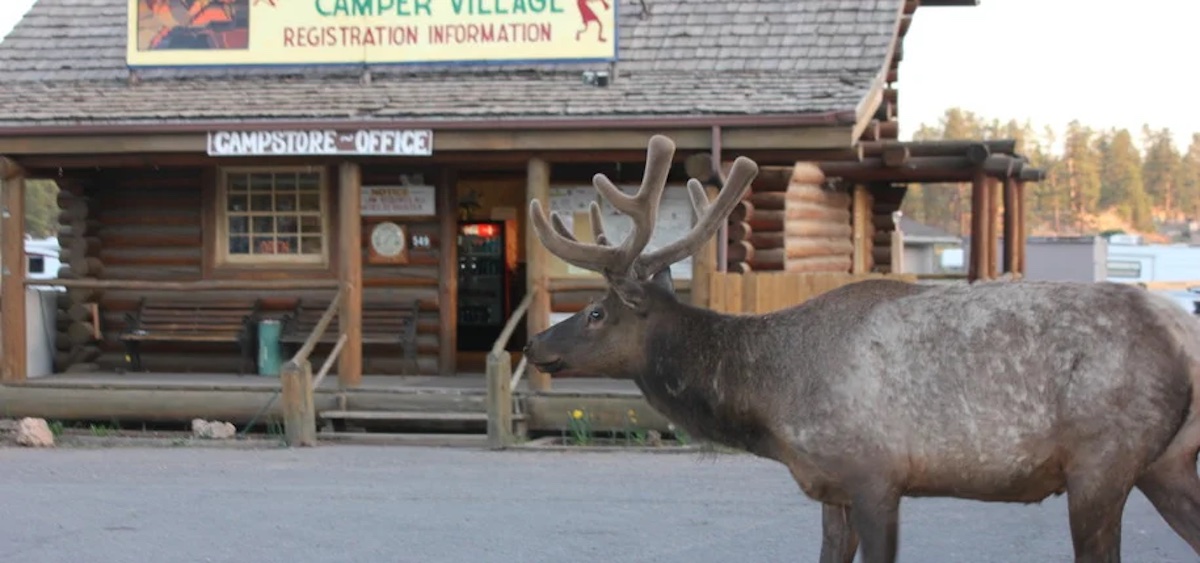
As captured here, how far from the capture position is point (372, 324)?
16.3 m

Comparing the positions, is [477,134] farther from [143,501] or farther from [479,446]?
[143,501]

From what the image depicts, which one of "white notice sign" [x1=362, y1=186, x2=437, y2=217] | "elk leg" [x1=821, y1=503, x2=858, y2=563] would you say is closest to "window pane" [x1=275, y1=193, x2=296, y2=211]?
"white notice sign" [x1=362, y1=186, x2=437, y2=217]

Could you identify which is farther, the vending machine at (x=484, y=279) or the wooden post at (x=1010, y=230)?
the wooden post at (x=1010, y=230)

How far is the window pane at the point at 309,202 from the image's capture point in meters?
16.6

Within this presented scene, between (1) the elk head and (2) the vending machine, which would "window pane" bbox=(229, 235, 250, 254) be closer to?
(2) the vending machine

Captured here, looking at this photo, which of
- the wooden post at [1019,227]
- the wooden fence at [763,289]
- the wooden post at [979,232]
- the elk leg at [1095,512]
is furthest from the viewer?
the wooden post at [1019,227]

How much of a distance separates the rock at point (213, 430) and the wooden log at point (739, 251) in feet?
16.5

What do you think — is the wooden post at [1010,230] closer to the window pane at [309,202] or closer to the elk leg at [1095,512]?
A: the window pane at [309,202]

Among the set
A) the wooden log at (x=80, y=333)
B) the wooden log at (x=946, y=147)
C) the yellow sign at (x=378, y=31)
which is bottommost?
the wooden log at (x=80, y=333)

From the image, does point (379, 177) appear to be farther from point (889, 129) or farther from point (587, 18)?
point (889, 129)

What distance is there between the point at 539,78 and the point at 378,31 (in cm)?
171

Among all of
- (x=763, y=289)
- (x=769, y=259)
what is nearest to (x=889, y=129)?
(x=769, y=259)

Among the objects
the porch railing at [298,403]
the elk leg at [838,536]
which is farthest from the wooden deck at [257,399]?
the elk leg at [838,536]

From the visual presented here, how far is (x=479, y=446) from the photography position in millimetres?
13914
